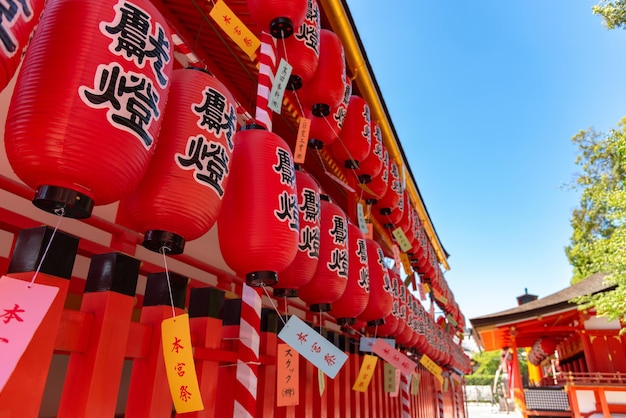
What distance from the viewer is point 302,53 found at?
3.25 metres

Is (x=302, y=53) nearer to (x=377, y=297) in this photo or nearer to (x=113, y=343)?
(x=377, y=297)

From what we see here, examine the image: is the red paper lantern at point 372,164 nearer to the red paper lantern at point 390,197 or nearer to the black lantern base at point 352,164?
the black lantern base at point 352,164

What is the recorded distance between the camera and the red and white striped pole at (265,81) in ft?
8.71

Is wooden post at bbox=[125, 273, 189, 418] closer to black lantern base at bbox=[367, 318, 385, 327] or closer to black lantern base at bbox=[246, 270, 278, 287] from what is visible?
black lantern base at bbox=[246, 270, 278, 287]

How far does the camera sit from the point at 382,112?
638cm

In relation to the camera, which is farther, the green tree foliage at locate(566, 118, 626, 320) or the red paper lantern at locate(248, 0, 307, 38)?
the green tree foliage at locate(566, 118, 626, 320)

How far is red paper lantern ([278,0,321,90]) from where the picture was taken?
10.6 feet

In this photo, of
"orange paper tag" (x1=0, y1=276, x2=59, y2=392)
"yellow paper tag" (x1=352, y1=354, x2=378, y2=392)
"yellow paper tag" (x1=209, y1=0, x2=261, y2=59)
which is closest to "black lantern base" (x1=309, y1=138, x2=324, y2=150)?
"yellow paper tag" (x1=209, y1=0, x2=261, y2=59)

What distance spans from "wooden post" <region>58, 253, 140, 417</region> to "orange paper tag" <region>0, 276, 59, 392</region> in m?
0.37

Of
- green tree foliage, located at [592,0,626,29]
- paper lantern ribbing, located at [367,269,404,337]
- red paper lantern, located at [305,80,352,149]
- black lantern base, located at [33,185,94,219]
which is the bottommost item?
black lantern base, located at [33,185,94,219]

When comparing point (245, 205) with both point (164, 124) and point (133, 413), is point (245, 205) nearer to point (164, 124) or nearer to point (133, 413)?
point (164, 124)

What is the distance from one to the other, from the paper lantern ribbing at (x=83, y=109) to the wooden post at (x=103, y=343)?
32 cm

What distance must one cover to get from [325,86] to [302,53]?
0.45 m

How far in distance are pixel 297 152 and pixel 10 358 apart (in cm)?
225
